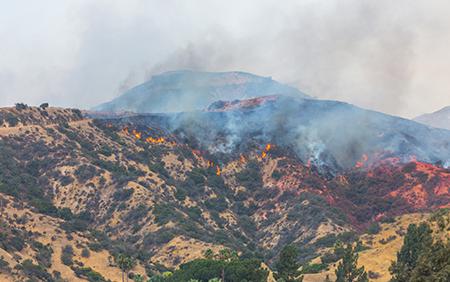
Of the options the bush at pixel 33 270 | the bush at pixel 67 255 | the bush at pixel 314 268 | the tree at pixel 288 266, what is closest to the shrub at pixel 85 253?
the bush at pixel 67 255

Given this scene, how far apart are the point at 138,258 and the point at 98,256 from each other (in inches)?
448

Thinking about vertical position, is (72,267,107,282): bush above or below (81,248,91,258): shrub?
below

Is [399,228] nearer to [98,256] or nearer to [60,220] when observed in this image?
[98,256]

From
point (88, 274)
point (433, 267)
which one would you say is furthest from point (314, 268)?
point (433, 267)

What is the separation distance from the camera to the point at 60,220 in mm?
175750

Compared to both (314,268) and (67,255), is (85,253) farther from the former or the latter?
(314,268)

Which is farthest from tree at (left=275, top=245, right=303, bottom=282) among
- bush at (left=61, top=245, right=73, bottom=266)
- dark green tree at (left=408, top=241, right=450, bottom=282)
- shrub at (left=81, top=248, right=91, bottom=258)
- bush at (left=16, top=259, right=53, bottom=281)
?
shrub at (left=81, top=248, right=91, bottom=258)

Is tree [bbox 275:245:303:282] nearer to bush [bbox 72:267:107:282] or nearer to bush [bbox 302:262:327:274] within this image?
bush [bbox 302:262:327:274]

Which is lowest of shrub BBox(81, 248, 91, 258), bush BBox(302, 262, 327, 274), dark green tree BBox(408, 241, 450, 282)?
dark green tree BBox(408, 241, 450, 282)

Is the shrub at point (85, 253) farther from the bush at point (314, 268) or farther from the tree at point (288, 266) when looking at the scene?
the tree at point (288, 266)

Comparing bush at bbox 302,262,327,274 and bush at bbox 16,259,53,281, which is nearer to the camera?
bush at bbox 16,259,53,281

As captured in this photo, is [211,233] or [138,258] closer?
[138,258]

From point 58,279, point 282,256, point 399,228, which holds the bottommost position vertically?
point 58,279

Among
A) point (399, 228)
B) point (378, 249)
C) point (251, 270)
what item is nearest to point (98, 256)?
point (251, 270)
